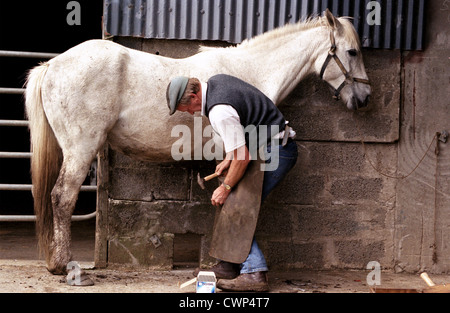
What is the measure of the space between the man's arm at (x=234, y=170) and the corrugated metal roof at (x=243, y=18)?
154cm

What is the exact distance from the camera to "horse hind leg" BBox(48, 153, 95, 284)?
4.44 meters

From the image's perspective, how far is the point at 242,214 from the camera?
14.4 ft

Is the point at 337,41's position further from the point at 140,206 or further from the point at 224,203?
the point at 140,206

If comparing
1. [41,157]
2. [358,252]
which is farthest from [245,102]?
[358,252]

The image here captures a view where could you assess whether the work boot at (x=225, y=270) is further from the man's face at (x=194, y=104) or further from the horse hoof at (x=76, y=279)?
the man's face at (x=194, y=104)

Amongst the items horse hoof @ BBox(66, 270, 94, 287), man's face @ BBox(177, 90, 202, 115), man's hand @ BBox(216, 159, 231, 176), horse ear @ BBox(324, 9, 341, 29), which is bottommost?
horse hoof @ BBox(66, 270, 94, 287)

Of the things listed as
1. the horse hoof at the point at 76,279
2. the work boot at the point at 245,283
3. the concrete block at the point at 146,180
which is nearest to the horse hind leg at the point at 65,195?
the horse hoof at the point at 76,279

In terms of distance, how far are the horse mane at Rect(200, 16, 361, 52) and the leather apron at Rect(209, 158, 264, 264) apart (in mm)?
1218

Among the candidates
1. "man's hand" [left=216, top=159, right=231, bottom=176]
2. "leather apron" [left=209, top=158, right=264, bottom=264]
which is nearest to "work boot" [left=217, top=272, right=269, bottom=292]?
"leather apron" [left=209, top=158, right=264, bottom=264]

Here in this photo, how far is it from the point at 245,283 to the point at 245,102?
1.39m

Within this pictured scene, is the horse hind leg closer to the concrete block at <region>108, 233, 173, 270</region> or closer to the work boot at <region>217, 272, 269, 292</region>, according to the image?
the concrete block at <region>108, 233, 173, 270</region>

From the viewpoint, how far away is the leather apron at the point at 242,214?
4367 mm

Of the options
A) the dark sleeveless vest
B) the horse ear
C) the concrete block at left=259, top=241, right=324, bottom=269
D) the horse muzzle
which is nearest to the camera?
the dark sleeveless vest

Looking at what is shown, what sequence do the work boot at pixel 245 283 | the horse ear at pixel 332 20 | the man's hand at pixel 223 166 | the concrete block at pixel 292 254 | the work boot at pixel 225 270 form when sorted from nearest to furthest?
the man's hand at pixel 223 166
the work boot at pixel 245 283
the work boot at pixel 225 270
the horse ear at pixel 332 20
the concrete block at pixel 292 254
